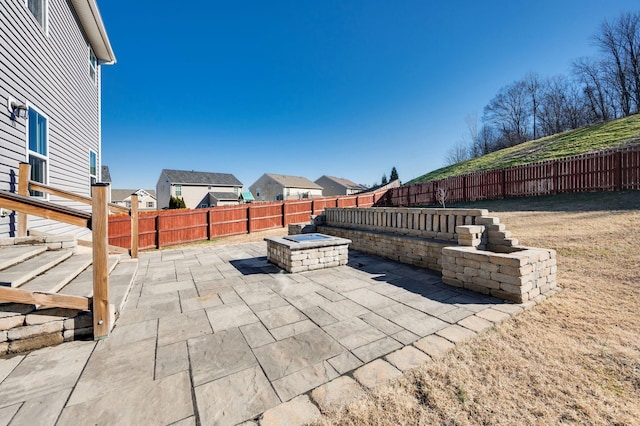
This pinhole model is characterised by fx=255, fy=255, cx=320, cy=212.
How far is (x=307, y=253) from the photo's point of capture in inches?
212

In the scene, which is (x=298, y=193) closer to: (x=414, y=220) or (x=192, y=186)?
(x=192, y=186)

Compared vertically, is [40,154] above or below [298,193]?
below

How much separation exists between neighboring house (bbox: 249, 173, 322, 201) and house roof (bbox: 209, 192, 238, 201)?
215 inches

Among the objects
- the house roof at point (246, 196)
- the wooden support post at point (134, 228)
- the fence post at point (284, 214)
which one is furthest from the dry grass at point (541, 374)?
the house roof at point (246, 196)

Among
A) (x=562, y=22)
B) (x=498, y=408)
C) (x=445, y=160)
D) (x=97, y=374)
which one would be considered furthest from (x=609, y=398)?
(x=445, y=160)

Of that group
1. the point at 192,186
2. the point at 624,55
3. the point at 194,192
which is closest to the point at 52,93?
the point at 192,186

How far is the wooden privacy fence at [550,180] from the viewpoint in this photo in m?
9.69

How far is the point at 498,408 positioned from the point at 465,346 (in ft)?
2.54

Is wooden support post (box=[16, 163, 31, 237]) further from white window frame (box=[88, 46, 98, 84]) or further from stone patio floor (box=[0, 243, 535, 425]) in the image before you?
white window frame (box=[88, 46, 98, 84])

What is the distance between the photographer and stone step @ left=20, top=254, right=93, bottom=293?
2.94 metres

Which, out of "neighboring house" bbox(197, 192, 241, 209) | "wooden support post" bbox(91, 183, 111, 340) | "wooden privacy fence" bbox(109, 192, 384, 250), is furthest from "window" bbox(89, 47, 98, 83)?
"neighboring house" bbox(197, 192, 241, 209)

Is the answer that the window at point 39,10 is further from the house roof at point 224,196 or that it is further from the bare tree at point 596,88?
the bare tree at point 596,88

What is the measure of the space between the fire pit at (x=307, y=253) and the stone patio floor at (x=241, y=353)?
31.9 inches

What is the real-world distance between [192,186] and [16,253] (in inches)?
1256
